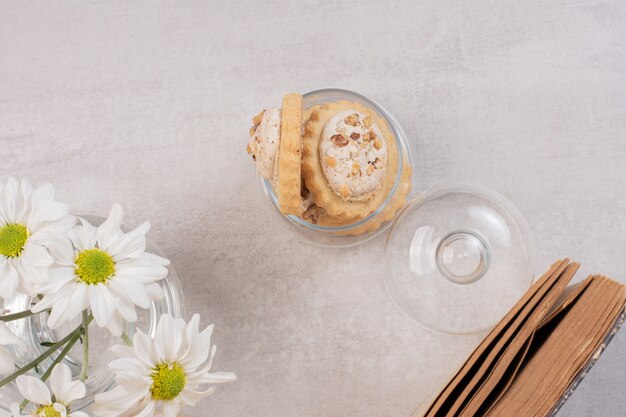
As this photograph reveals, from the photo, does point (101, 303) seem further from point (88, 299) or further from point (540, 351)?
point (540, 351)

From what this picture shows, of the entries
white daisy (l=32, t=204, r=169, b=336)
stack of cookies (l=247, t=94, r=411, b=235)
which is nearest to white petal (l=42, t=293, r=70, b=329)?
white daisy (l=32, t=204, r=169, b=336)

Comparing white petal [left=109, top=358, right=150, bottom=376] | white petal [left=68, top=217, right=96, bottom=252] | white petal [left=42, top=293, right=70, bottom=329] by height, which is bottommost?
white petal [left=109, top=358, right=150, bottom=376]

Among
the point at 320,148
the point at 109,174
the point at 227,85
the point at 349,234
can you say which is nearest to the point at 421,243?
the point at 349,234

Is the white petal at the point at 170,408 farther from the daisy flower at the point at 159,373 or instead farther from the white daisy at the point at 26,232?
the white daisy at the point at 26,232

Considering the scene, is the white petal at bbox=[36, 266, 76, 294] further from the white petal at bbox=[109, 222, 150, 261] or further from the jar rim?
the jar rim

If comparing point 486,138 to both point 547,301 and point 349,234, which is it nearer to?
point 349,234

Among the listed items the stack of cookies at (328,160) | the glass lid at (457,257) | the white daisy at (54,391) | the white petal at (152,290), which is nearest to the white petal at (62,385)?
the white daisy at (54,391)
